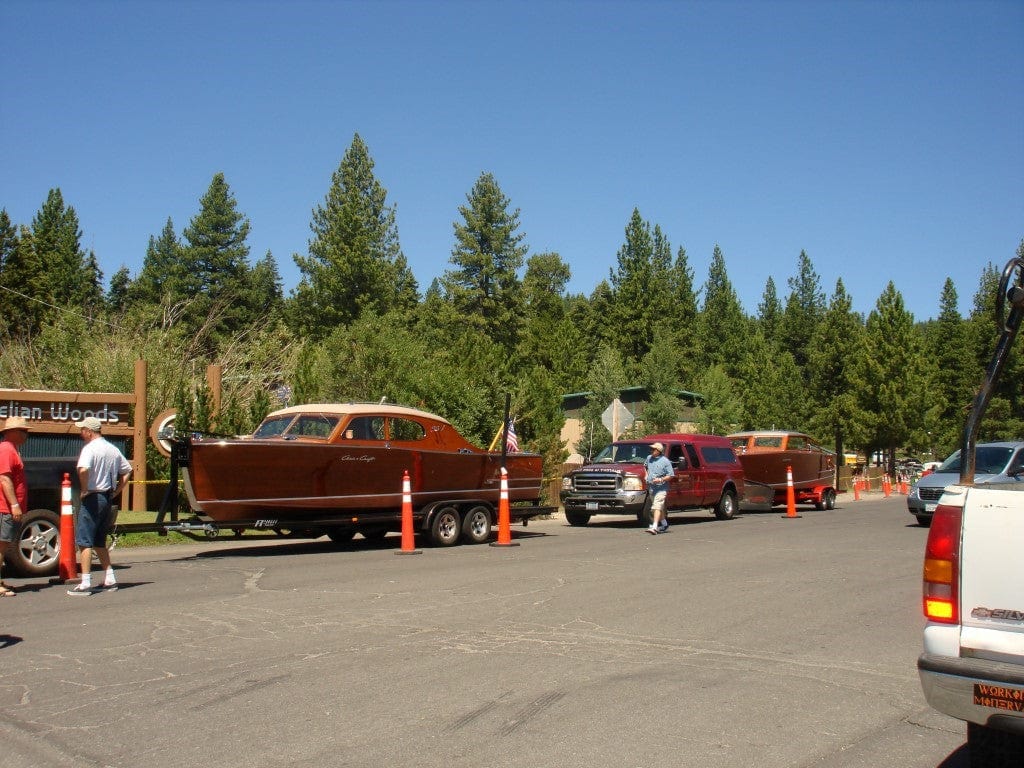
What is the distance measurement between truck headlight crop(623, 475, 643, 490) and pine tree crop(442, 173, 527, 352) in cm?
4498

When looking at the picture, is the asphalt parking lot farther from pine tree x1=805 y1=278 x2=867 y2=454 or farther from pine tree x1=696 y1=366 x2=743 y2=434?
pine tree x1=805 y1=278 x2=867 y2=454

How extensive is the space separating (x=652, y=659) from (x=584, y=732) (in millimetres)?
1964

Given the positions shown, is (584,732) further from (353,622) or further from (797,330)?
(797,330)

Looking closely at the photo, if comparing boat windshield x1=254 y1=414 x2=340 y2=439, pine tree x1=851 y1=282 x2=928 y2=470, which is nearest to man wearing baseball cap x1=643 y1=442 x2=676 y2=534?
boat windshield x1=254 y1=414 x2=340 y2=439

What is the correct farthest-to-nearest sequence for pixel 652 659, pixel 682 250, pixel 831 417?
pixel 682 250
pixel 831 417
pixel 652 659

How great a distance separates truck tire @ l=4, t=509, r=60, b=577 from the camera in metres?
11.5

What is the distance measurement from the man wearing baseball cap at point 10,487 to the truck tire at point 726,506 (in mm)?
17492

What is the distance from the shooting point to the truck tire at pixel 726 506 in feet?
79.4

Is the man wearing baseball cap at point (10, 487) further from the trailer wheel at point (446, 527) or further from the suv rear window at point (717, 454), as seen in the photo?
the suv rear window at point (717, 454)

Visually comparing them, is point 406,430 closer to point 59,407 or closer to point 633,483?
point 59,407

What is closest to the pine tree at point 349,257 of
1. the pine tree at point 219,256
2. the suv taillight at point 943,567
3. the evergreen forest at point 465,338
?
the evergreen forest at point 465,338

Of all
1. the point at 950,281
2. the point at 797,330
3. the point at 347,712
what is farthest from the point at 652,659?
the point at 797,330

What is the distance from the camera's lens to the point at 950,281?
78812 mm

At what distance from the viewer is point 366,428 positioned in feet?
50.5
